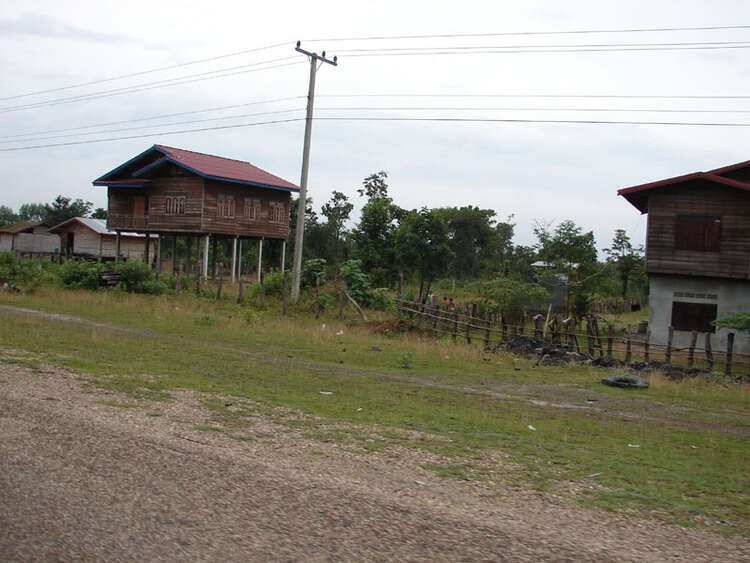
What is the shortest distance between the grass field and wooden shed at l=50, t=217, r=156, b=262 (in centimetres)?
3607

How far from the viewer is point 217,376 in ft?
42.7

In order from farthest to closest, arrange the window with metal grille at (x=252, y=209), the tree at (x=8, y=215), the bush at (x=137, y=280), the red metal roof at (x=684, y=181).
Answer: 1. the tree at (x=8, y=215)
2. the window with metal grille at (x=252, y=209)
3. the bush at (x=137, y=280)
4. the red metal roof at (x=684, y=181)

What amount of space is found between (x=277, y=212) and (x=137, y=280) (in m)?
11.4

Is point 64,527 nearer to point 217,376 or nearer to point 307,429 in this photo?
point 307,429

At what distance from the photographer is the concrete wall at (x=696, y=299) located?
88.4 ft

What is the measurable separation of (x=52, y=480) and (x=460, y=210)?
174 ft

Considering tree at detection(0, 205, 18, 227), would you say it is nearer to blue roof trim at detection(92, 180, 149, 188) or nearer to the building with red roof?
blue roof trim at detection(92, 180, 149, 188)

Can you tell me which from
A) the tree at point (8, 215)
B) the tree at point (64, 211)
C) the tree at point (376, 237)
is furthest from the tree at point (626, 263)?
the tree at point (8, 215)

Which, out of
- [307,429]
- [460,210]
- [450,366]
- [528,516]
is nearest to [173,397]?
[307,429]

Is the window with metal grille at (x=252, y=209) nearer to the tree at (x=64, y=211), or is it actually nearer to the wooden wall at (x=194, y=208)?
→ the wooden wall at (x=194, y=208)

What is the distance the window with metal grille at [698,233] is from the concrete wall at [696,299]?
1.29m

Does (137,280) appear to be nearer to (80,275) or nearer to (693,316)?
(80,275)

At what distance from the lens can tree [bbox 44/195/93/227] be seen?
79.6 m

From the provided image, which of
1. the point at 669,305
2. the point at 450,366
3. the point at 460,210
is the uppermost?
the point at 460,210
